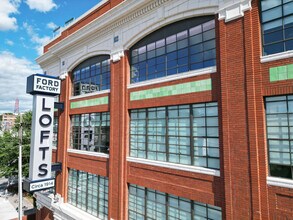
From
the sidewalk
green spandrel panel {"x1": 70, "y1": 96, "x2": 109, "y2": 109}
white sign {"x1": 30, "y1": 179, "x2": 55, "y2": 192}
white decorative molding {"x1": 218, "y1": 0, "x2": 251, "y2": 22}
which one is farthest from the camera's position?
the sidewalk

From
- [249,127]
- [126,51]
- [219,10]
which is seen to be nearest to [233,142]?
[249,127]

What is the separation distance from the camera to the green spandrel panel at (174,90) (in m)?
8.99

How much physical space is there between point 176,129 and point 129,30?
6032mm

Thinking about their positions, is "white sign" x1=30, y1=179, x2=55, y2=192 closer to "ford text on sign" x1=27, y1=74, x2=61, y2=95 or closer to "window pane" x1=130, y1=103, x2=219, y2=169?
"ford text on sign" x1=27, y1=74, x2=61, y2=95

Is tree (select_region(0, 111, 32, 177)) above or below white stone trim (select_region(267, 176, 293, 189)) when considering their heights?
below

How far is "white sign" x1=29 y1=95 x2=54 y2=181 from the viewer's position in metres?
12.6

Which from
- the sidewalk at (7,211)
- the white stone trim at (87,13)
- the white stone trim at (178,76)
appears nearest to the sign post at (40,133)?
the white stone trim at (178,76)

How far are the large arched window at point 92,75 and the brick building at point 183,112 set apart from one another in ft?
0.39

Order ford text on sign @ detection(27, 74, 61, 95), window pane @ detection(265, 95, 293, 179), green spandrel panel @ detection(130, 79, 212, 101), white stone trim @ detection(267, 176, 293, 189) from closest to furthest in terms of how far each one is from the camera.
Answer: white stone trim @ detection(267, 176, 293, 189)
window pane @ detection(265, 95, 293, 179)
green spandrel panel @ detection(130, 79, 212, 101)
ford text on sign @ detection(27, 74, 61, 95)

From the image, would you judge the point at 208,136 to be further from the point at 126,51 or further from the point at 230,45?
the point at 126,51

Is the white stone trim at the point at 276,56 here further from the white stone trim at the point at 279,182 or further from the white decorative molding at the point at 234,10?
the white stone trim at the point at 279,182

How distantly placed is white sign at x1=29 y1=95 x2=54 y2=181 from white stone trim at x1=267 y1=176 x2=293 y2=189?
36.5 ft

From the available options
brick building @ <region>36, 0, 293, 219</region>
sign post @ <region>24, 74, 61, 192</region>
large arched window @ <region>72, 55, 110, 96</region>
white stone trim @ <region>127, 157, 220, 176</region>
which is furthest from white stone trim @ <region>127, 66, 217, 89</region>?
sign post @ <region>24, 74, 61, 192</region>

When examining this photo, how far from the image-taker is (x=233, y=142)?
308 inches
